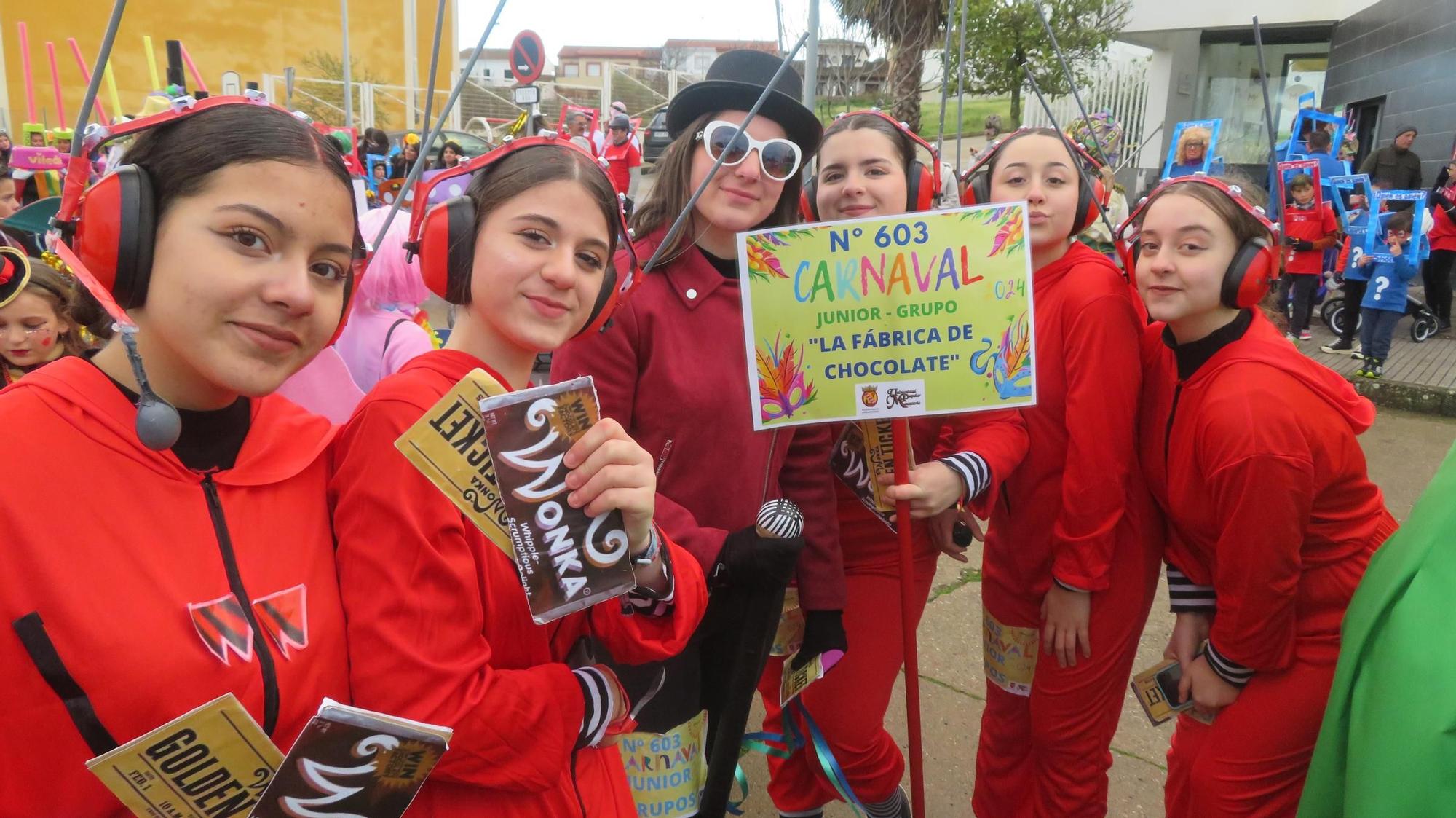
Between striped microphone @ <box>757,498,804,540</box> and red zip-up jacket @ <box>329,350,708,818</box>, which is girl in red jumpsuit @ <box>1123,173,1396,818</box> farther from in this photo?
red zip-up jacket @ <box>329,350,708,818</box>

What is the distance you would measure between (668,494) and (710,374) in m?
0.29

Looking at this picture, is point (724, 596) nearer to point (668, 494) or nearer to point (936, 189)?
point (668, 494)

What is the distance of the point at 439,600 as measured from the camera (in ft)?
3.90

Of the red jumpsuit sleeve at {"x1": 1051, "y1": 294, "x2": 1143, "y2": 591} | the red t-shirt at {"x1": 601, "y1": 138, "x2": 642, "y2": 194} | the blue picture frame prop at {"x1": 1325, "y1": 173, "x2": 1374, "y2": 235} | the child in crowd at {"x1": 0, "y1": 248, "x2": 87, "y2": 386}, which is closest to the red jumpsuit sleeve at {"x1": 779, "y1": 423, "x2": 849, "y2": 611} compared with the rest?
the red jumpsuit sleeve at {"x1": 1051, "y1": 294, "x2": 1143, "y2": 591}

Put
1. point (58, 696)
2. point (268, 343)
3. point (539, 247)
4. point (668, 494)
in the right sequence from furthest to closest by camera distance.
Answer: point (668, 494) < point (539, 247) < point (268, 343) < point (58, 696)

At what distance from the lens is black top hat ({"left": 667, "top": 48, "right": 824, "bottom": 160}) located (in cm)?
212

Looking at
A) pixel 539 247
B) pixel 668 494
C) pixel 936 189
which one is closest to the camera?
pixel 539 247

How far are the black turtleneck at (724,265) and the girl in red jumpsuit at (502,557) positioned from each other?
57 centimetres

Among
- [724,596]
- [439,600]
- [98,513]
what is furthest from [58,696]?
[724,596]

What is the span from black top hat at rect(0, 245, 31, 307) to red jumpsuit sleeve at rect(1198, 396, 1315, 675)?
123 inches

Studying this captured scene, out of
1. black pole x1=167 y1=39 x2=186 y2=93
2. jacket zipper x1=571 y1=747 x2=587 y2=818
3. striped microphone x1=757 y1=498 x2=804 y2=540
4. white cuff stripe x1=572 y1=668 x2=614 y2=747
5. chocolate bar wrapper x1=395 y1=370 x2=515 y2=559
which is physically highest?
black pole x1=167 y1=39 x2=186 y2=93

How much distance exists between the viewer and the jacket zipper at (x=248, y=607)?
1085 millimetres

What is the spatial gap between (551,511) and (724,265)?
1108 mm

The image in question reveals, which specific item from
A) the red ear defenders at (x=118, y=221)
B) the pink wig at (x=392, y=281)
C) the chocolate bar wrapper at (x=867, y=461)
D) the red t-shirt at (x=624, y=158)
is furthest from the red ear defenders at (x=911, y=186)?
the red t-shirt at (x=624, y=158)
